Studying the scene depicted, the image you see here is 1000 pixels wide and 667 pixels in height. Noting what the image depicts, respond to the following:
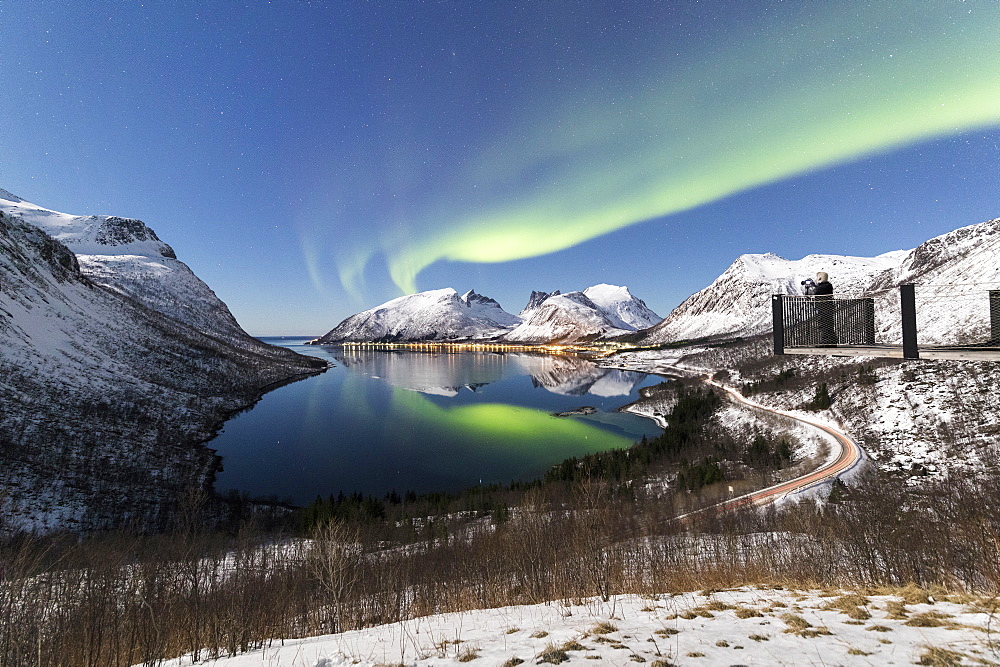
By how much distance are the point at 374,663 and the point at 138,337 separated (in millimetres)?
88034

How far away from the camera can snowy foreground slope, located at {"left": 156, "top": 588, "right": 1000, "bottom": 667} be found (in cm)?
530

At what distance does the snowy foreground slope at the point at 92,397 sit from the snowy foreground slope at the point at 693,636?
98.2 feet

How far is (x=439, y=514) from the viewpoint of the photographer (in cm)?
2780

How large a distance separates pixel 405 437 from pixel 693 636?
5090 centimetres

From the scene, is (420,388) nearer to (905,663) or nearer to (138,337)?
(138,337)

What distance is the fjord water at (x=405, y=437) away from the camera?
126 feet

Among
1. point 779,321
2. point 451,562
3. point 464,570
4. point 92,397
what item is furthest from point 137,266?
point 779,321

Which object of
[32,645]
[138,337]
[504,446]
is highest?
[138,337]

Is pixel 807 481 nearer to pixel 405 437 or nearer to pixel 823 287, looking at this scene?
pixel 823 287

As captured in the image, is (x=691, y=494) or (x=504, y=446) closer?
(x=691, y=494)

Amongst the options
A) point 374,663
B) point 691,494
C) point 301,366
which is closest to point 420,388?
point 301,366

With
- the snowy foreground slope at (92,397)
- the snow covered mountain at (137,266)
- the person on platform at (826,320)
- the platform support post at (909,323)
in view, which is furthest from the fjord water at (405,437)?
the snow covered mountain at (137,266)

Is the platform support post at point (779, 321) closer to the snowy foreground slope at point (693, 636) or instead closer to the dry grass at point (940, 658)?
the snowy foreground slope at point (693, 636)

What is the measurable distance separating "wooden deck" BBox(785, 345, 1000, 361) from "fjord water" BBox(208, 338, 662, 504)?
31.1 meters
